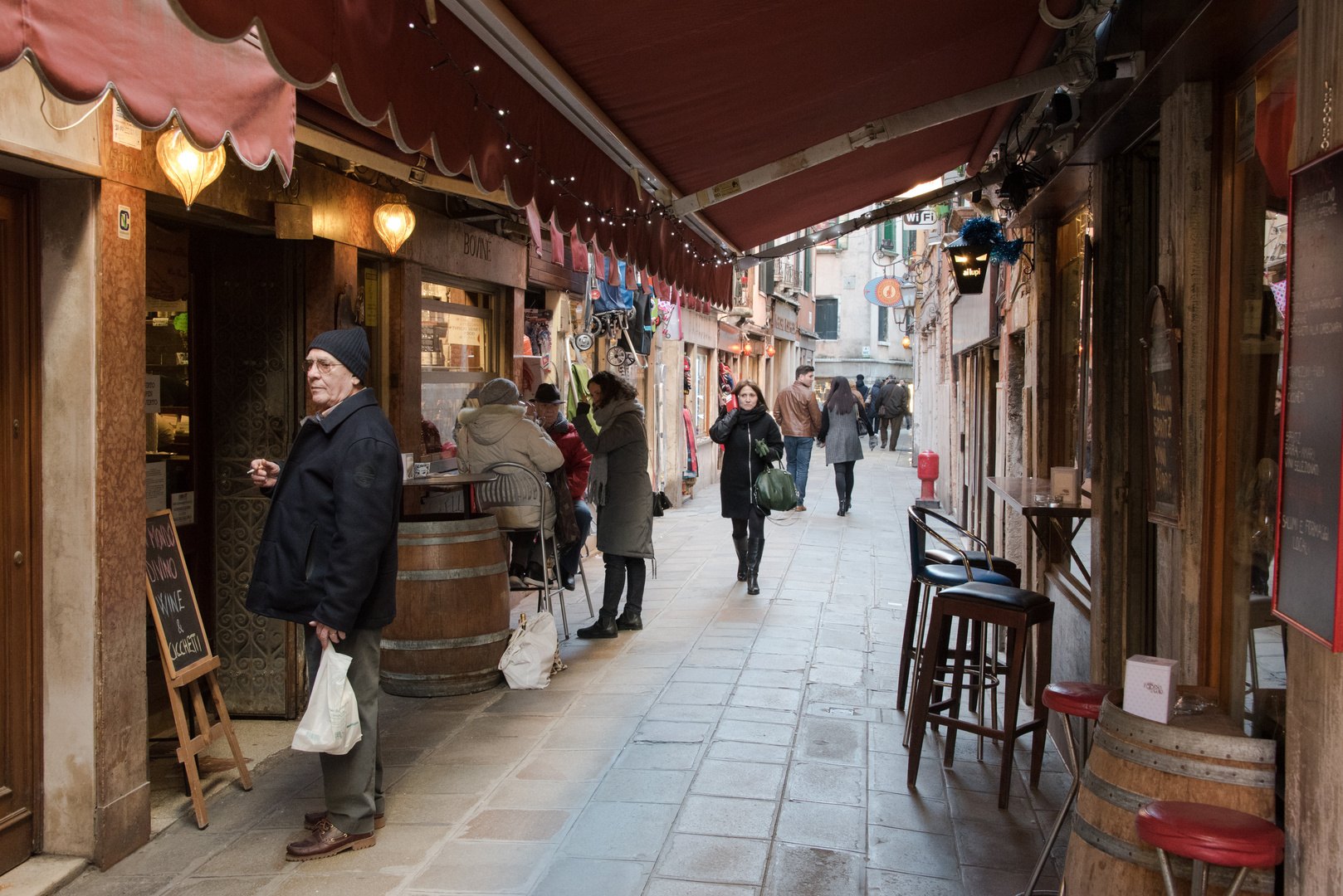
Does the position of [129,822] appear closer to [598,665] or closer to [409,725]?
[409,725]

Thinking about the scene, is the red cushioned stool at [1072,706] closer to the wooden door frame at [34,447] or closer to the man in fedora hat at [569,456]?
the wooden door frame at [34,447]

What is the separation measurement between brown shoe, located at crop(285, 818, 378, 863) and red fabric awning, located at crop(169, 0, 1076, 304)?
7.72ft

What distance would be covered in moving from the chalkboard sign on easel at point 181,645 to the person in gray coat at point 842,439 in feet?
33.6

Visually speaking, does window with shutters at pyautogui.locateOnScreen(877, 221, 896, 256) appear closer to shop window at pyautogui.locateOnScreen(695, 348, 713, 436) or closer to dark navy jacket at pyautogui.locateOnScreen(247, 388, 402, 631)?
shop window at pyautogui.locateOnScreen(695, 348, 713, 436)

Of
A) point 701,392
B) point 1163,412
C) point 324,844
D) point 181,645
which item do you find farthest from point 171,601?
point 701,392

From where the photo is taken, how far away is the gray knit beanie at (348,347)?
389cm

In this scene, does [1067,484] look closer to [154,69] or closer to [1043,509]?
[1043,509]

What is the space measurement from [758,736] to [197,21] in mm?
Answer: 4085

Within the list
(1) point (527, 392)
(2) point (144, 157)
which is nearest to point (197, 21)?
(2) point (144, 157)

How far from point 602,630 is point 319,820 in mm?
3273

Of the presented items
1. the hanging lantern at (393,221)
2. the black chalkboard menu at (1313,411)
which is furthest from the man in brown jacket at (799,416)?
Answer: the black chalkboard menu at (1313,411)

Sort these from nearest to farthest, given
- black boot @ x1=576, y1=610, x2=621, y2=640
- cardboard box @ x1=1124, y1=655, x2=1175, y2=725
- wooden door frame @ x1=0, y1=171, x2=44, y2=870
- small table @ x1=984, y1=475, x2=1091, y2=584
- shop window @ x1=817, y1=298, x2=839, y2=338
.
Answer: cardboard box @ x1=1124, y1=655, x2=1175, y2=725, wooden door frame @ x1=0, y1=171, x2=44, y2=870, small table @ x1=984, y1=475, x2=1091, y2=584, black boot @ x1=576, y1=610, x2=621, y2=640, shop window @ x1=817, y1=298, x2=839, y2=338

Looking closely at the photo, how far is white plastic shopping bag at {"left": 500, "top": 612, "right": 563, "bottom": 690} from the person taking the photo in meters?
5.92

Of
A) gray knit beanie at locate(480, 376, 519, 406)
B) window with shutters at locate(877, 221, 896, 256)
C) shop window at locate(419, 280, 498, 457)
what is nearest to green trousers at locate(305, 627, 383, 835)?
gray knit beanie at locate(480, 376, 519, 406)
